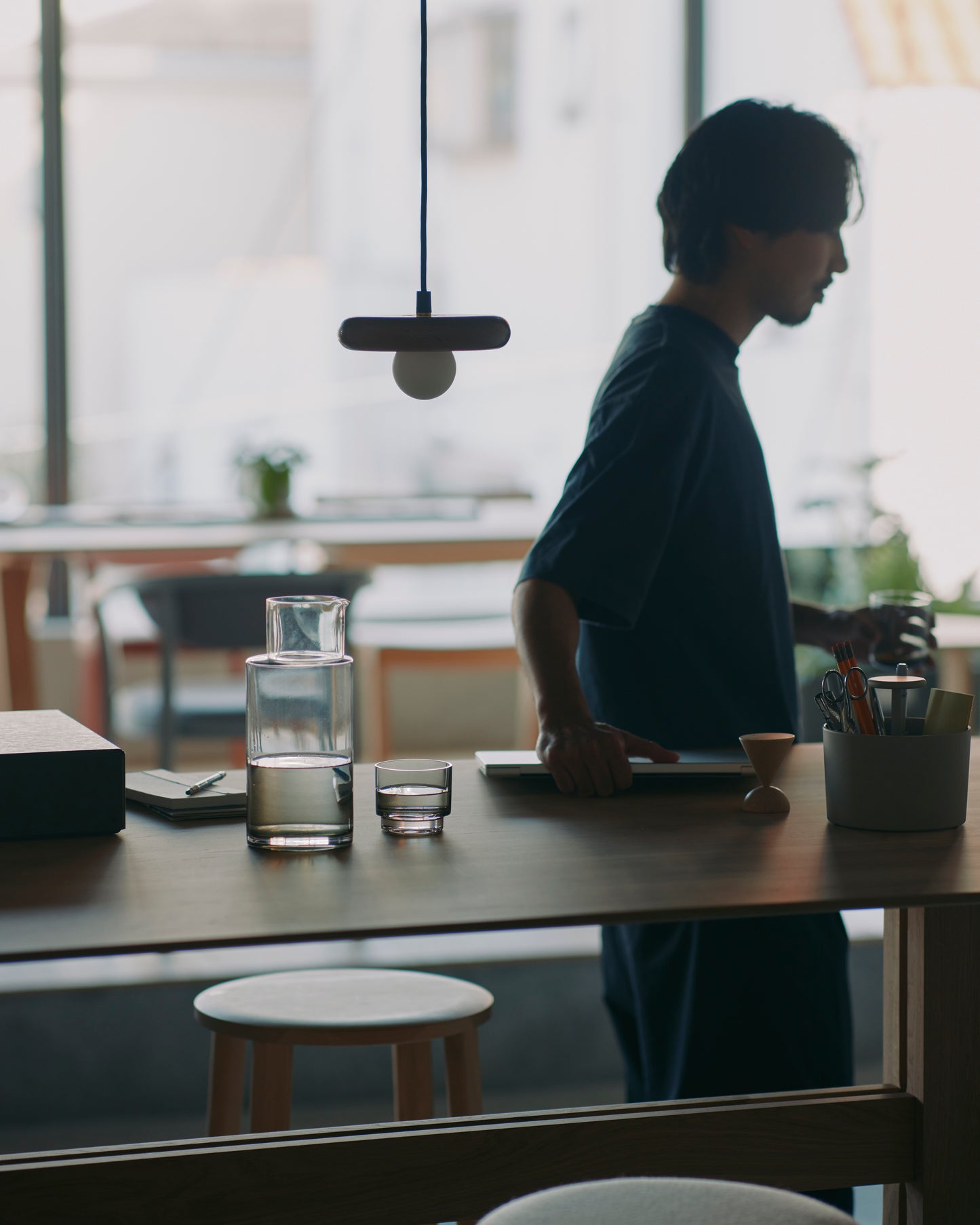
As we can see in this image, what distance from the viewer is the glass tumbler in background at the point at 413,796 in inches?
50.4

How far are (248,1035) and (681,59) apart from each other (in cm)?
463

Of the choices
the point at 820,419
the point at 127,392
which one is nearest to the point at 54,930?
the point at 127,392

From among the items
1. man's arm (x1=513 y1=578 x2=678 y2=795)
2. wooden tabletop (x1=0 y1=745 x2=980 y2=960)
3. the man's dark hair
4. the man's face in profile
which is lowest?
wooden tabletop (x1=0 y1=745 x2=980 y2=960)

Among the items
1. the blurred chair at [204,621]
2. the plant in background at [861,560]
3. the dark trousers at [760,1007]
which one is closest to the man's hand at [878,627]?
the dark trousers at [760,1007]

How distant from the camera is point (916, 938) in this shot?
137cm

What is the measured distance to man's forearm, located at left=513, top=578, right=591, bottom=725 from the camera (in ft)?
4.76

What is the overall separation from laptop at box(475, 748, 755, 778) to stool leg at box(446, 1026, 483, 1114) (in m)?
0.32

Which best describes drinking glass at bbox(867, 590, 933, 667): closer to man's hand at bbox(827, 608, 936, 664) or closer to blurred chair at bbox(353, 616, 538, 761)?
man's hand at bbox(827, 608, 936, 664)

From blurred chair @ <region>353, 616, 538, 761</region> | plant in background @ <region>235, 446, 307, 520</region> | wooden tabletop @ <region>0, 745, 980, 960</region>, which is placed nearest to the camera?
wooden tabletop @ <region>0, 745, 980, 960</region>

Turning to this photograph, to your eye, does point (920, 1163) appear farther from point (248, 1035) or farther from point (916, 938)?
point (248, 1035)

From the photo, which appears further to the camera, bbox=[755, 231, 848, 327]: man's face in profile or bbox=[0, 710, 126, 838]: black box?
bbox=[755, 231, 848, 327]: man's face in profile

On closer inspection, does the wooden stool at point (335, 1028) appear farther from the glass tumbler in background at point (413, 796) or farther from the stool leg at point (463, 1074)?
the glass tumbler in background at point (413, 796)

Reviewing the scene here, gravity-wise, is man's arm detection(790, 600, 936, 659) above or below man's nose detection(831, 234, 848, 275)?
below

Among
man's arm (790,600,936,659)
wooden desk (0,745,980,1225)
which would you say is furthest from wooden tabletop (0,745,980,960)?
man's arm (790,600,936,659)
